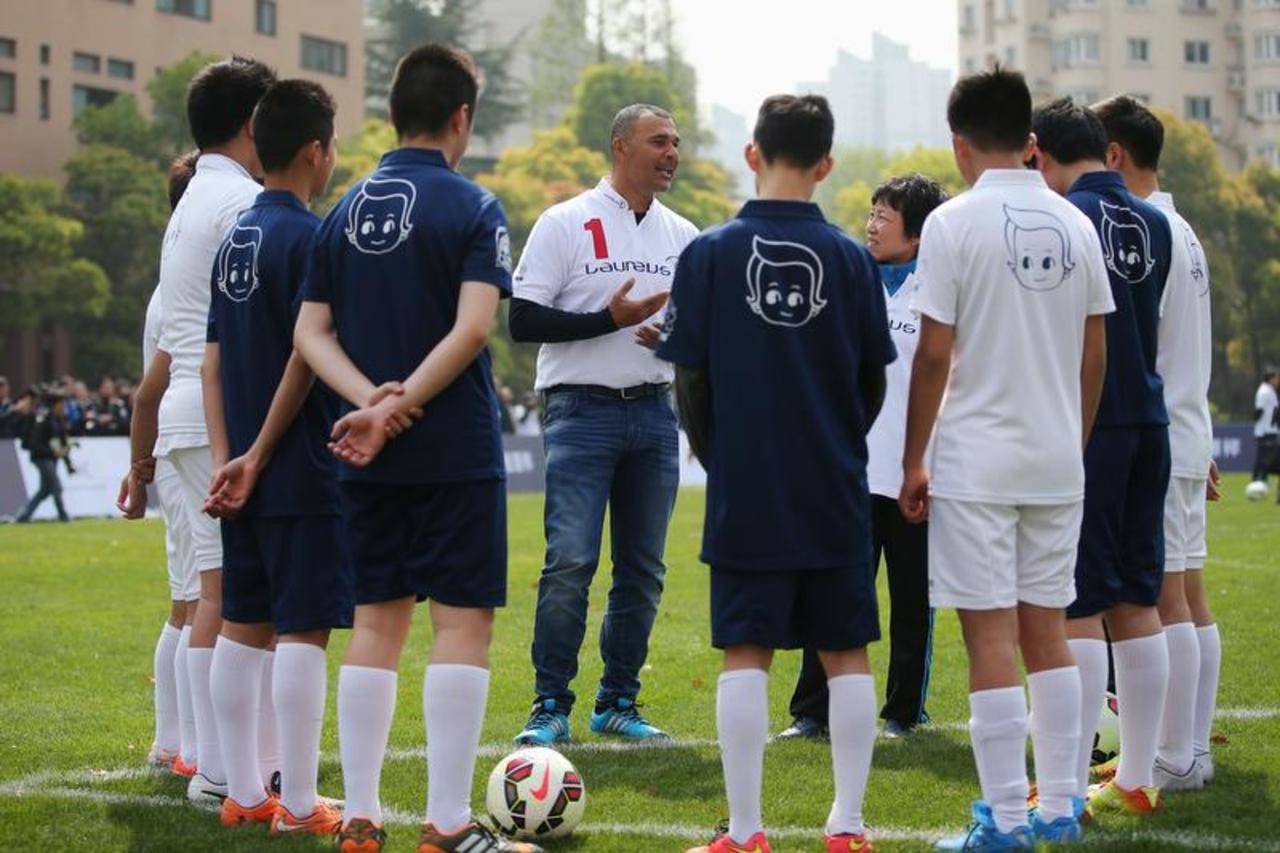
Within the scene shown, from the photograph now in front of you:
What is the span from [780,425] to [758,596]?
0.54 metres

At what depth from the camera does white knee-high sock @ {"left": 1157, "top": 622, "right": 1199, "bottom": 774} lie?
22.8 feet

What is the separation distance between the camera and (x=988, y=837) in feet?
18.8

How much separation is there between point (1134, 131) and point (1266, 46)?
107149 mm

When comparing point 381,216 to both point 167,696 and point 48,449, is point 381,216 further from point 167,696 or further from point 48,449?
point 48,449

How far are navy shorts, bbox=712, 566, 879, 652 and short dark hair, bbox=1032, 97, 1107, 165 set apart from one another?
192 cm

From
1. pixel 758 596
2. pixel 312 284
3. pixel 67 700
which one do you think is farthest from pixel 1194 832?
pixel 67 700

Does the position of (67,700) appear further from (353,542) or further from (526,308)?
(353,542)

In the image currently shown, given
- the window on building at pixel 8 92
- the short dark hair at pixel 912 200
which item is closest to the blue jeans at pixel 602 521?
the short dark hair at pixel 912 200

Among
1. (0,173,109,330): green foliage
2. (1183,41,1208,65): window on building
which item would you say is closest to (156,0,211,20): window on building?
(0,173,109,330): green foliage

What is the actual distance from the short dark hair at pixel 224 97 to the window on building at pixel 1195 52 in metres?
107

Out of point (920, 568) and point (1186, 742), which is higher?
point (920, 568)

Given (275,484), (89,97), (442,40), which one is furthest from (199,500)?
(442,40)

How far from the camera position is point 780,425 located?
5684 millimetres

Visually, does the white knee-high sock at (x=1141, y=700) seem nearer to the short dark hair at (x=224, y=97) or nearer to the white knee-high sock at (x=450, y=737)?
the white knee-high sock at (x=450, y=737)
